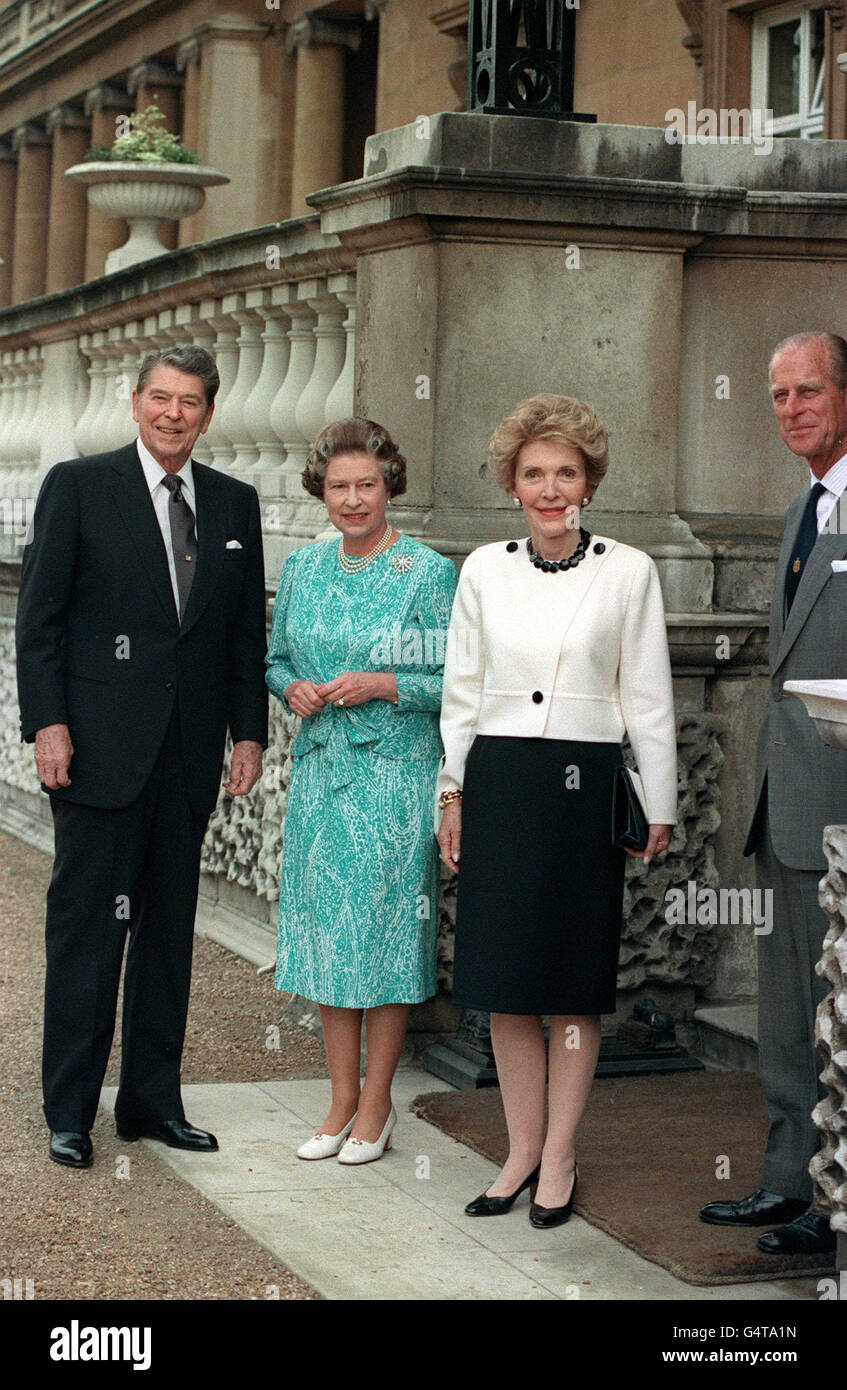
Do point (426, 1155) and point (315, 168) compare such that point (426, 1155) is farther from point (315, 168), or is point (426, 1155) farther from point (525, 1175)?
point (315, 168)

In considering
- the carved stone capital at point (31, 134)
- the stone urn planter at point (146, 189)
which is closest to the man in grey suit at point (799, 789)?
the stone urn planter at point (146, 189)

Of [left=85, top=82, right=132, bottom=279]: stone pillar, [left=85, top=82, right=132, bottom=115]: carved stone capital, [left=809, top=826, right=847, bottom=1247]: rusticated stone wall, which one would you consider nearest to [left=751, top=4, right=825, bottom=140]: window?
[left=809, top=826, right=847, bottom=1247]: rusticated stone wall

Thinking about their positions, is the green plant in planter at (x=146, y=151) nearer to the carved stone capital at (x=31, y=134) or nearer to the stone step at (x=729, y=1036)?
the stone step at (x=729, y=1036)

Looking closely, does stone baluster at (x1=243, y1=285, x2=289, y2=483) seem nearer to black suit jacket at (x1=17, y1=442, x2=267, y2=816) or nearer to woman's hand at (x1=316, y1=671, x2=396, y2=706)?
black suit jacket at (x1=17, y1=442, x2=267, y2=816)

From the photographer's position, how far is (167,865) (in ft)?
17.4

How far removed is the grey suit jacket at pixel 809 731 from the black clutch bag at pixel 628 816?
0.29m

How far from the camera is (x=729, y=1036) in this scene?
6.12 m

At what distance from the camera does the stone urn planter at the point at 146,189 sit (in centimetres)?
1349

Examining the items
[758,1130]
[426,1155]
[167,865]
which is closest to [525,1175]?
[426,1155]

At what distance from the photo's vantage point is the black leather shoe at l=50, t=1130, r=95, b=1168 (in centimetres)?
511

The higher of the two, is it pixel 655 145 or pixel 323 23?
pixel 323 23

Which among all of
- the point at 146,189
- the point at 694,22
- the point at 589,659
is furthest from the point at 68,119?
the point at 589,659
